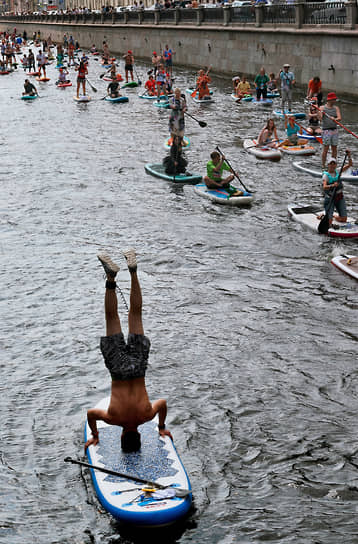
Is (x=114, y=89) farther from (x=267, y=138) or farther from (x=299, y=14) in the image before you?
(x=267, y=138)

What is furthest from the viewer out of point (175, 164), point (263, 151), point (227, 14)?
point (227, 14)

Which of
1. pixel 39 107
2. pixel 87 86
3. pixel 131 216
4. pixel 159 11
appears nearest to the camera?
pixel 131 216

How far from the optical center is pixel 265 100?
33281 mm

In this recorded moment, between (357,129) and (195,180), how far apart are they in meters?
8.01

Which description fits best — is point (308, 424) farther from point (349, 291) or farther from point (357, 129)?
point (357, 129)

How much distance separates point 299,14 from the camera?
34.1m

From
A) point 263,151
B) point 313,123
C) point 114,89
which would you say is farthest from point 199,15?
point 263,151

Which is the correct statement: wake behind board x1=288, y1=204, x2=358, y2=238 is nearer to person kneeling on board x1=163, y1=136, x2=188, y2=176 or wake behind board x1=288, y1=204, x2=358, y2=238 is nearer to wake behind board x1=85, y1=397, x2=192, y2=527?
person kneeling on board x1=163, y1=136, x2=188, y2=176

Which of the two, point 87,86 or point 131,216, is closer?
point 131,216

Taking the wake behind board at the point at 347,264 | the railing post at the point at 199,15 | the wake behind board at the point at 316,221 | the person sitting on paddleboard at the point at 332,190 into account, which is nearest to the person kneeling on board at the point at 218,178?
the wake behind board at the point at 316,221

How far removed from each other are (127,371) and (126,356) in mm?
182

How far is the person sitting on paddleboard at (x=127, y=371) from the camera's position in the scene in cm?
779

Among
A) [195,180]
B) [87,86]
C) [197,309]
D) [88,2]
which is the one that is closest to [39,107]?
[87,86]

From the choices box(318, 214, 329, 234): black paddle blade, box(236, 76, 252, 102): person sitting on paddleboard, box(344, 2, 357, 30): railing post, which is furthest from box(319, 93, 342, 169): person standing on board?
box(236, 76, 252, 102): person sitting on paddleboard
